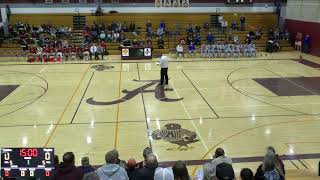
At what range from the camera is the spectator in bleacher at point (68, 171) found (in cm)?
599

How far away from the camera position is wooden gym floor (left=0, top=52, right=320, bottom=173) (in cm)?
1077

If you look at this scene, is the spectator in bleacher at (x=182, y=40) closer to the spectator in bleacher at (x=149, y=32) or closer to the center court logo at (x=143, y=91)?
the spectator in bleacher at (x=149, y=32)

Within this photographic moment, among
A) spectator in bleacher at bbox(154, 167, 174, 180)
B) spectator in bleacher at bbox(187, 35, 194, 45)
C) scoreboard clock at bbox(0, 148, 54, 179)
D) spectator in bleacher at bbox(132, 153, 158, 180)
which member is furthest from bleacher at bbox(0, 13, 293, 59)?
spectator in bleacher at bbox(154, 167, 174, 180)

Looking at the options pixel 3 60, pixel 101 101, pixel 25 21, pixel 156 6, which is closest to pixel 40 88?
pixel 101 101

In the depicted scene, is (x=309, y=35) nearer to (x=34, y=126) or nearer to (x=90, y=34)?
(x=90, y=34)

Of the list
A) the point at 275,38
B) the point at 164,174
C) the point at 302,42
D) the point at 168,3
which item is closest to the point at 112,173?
the point at 164,174

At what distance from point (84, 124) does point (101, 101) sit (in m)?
2.95

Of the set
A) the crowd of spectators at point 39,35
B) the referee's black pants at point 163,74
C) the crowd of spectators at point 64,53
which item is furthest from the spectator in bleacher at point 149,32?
the referee's black pants at point 163,74

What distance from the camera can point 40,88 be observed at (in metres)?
18.0

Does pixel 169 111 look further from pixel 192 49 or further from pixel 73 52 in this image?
pixel 73 52

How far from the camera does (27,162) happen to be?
6.50 metres

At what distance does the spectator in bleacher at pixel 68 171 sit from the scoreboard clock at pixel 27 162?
37cm

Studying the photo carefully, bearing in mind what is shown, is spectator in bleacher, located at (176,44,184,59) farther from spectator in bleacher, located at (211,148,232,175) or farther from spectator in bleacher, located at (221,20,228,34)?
spectator in bleacher, located at (211,148,232,175)

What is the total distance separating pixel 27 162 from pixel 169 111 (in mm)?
8045
